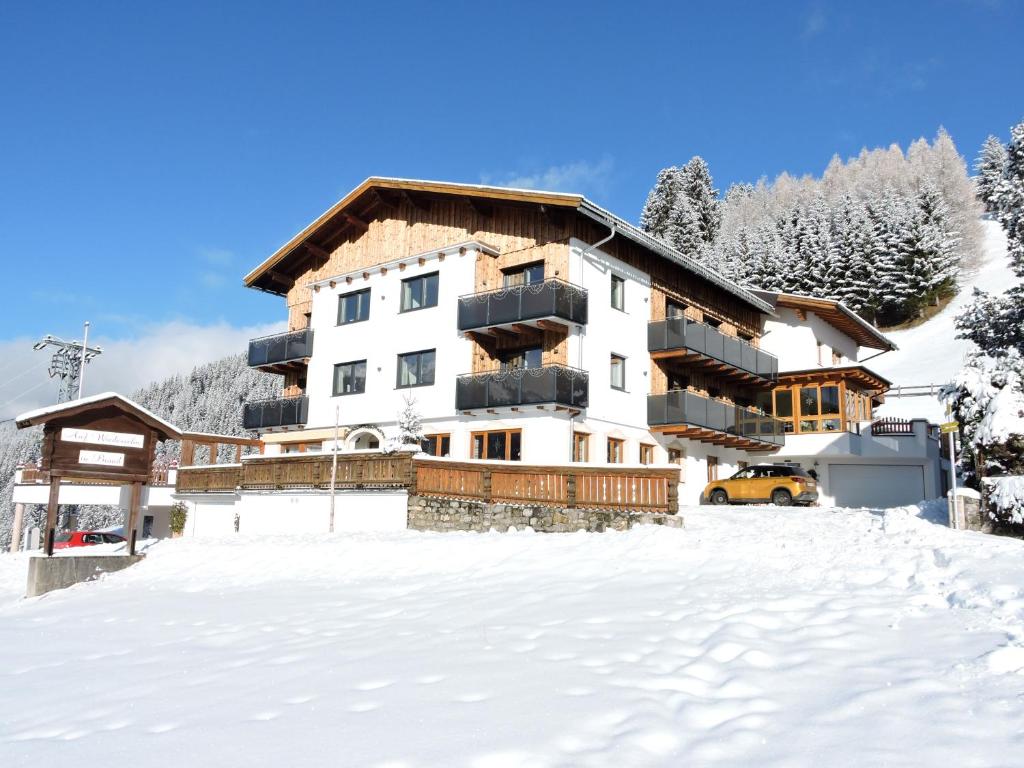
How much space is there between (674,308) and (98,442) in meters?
21.8

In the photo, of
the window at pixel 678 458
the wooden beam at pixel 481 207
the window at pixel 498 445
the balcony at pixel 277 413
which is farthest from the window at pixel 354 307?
the window at pixel 678 458

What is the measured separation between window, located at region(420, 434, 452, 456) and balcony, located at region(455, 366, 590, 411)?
1.36 metres

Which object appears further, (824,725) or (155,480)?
(155,480)

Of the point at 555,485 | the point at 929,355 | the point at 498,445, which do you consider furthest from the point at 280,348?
the point at 929,355

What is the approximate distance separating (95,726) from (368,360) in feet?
81.7

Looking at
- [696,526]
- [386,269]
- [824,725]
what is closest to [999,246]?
[386,269]

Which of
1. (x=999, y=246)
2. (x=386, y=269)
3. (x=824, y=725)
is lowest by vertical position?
(x=824, y=725)

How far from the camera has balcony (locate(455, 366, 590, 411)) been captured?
2588 centimetres

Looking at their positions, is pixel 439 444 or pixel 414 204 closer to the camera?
pixel 439 444

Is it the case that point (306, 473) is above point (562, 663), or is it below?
above

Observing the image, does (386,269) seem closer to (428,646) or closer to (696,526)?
(696,526)

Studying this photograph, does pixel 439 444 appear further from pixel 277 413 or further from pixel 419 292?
pixel 277 413

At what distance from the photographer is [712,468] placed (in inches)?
1344

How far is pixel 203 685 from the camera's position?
810 cm
